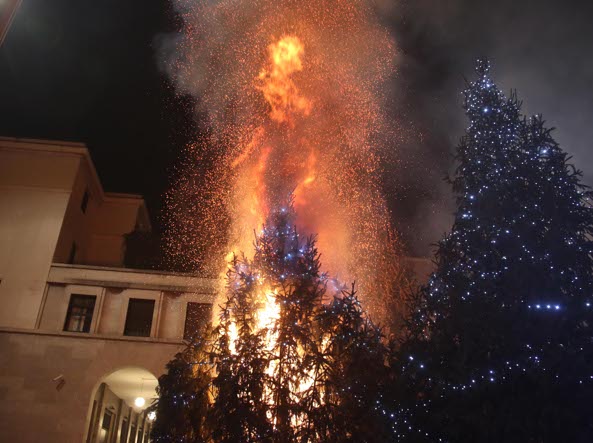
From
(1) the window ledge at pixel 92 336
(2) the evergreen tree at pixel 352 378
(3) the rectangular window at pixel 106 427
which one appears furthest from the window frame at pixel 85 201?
(2) the evergreen tree at pixel 352 378

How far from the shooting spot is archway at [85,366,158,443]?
22812 mm

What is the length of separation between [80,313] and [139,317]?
291 cm

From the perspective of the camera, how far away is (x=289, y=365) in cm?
1292

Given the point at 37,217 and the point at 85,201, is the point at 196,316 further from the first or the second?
the point at 85,201

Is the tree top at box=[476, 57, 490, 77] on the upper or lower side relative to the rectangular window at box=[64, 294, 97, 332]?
upper

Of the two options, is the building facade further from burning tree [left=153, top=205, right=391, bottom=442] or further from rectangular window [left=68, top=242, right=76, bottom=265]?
burning tree [left=153, top=205, right=391, bottom=442]

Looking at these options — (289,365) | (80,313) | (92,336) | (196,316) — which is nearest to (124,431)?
(92,336)

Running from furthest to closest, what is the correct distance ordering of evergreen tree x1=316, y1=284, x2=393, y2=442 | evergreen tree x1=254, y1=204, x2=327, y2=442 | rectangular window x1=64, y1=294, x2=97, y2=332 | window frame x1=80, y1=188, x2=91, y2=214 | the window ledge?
window frame x1=80, y1=188, x2=91, y2=214 < rectangular window x1=64, y1=294, x2=97, y2=332 < the window ledge < evergreen tree x1=254, y1=204, x2=327, y2=442 < evergreen tree x1=316, y1=284, x2=393, y2=442

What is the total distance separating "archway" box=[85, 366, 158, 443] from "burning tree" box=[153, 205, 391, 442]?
983 cm

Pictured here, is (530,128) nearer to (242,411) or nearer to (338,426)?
(338,426)

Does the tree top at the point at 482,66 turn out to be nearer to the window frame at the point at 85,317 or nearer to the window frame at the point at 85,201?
the window frame at the point at 85,317

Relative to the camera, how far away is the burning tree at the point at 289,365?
1228cm

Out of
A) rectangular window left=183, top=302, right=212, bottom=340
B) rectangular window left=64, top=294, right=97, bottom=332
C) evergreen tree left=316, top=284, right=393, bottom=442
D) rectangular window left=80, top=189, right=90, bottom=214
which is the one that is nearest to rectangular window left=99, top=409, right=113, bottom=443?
rectangular window left=64, top=294, right=97, bottom=332

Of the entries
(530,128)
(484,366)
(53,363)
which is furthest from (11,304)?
(530,128)
